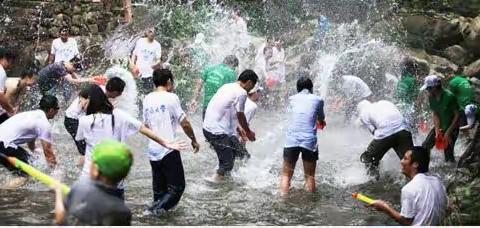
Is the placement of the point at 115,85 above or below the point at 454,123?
above

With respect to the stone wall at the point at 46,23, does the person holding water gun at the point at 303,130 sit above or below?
below

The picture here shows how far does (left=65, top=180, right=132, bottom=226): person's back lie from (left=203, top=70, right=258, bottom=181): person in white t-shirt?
16.0 ft

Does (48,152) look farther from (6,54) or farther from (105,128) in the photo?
(6,54)

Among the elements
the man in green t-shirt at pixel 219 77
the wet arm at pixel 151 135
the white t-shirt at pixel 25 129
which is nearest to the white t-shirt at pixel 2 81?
the white t-shirt at pixel 25 129

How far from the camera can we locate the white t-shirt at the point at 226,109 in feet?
28.7

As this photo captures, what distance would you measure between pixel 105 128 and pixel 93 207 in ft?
8.91

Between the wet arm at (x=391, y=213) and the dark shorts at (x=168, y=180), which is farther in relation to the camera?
the dark shorts at (x=168, y=180)

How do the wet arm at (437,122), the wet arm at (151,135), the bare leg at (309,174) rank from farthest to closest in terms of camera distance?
1. the wet arm at (437,122)
2. the bare leg at (309,174)
3. the wet arm at (151,135)

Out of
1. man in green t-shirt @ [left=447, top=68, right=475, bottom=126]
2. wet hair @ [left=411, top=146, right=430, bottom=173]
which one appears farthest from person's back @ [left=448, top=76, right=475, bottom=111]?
wet hair @ [left=411, top=146, right=430, bottom=173]

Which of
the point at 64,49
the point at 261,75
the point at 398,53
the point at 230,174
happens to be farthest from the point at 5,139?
the point at 398,53

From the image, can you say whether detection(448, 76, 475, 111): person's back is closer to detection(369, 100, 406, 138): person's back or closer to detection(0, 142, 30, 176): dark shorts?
detection(369, 100, 406, 138): person's back

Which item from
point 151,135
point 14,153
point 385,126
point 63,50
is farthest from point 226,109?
point 63,50

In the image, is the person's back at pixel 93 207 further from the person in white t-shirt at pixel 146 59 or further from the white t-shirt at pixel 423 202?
the person in white t-shirt at pixel 146 59

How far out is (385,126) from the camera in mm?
8836
